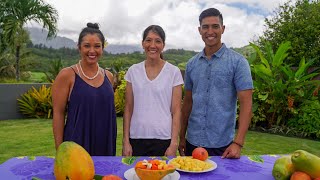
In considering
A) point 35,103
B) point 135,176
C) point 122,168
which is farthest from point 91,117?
point 35,103

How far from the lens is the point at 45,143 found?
20.4 ft

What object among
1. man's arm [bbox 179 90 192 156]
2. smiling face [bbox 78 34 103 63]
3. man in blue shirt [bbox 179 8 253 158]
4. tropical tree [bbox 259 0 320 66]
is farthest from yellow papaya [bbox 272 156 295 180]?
tropical tree [bbox 259 0 320 66]

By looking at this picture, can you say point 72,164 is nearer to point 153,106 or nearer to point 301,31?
point 153,106

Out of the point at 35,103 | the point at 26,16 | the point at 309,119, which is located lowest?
the point at 309,119

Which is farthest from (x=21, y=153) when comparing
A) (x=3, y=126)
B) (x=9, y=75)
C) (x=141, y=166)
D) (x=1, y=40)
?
(x=9, y=75)

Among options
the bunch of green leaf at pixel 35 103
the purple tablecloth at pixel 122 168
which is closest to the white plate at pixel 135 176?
the purple tablecloth at pixel 122 168

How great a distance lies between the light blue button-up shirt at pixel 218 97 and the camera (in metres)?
2.54

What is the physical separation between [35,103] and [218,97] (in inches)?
292

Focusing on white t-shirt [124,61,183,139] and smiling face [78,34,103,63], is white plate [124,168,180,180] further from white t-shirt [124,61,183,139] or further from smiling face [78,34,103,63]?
smiling face [78,34,103,63]

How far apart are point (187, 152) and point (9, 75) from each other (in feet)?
58.5

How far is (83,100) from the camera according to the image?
7.89ft

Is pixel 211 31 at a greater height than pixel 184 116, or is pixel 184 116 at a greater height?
pixel 211 31

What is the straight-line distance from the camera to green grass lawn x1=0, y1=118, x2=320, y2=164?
5.67m

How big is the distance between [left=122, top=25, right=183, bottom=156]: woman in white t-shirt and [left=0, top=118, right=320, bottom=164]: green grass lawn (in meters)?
3.11
